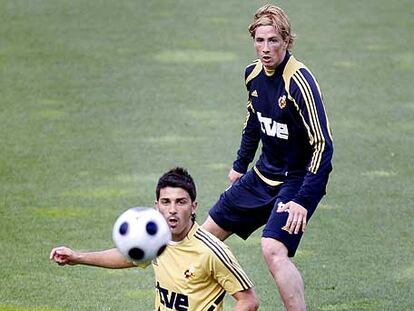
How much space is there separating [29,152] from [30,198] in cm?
143

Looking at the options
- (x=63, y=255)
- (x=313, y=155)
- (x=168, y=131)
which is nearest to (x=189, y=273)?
(x=63, y=255)

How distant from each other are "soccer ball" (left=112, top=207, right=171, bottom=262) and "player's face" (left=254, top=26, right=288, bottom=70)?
1773mm

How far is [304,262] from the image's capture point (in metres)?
9.48

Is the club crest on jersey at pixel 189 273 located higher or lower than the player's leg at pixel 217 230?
higher

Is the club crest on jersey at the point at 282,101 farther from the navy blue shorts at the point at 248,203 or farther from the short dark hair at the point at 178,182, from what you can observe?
the short dark hair at the point at 178,182

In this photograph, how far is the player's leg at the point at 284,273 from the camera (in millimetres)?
7410

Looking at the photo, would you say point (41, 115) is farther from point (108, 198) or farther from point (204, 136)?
point (108, 198)

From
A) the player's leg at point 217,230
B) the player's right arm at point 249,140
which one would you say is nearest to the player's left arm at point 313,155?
the player's right arm at point 249,140

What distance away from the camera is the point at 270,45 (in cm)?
753

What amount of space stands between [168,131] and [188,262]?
22.0 ft

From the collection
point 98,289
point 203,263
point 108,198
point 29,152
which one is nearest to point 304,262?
point 98,289

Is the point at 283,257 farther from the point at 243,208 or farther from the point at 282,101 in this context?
the point at 282,101

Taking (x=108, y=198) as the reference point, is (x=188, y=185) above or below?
above

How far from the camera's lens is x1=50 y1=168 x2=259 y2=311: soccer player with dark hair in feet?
21.0
